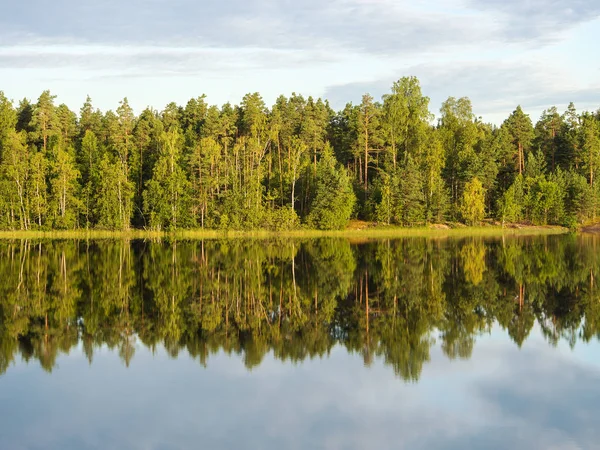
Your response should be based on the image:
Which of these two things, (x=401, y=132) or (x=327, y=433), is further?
(x=401, y=132)

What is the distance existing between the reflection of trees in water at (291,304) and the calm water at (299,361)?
112mm

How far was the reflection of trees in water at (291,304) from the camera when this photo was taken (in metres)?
19.4

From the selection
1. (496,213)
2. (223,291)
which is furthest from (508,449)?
(496,213)

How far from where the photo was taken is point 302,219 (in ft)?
270

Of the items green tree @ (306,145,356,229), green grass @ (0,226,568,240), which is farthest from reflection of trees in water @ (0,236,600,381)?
green tree @ (306,145,356,229)

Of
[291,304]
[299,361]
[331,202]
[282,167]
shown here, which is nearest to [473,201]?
[331,202]

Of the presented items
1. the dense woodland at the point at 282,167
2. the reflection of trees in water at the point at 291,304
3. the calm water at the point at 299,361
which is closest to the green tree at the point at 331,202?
the dense woodland at the point at 282,167

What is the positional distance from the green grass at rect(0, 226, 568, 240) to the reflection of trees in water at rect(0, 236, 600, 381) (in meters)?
26.4

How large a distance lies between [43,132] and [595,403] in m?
85.5

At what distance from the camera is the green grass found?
2815 inches

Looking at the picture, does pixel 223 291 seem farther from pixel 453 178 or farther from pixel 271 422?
pixel 453 178

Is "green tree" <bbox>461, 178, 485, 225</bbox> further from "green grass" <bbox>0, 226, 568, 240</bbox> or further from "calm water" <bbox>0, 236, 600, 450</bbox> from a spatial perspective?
"calm water" <bbox>0, 236, 600, 450</bbox>

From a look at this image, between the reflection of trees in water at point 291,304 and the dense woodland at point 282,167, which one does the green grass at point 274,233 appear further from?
the reflection of trees in water at point 291,304

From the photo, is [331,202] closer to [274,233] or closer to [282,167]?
[274,233]
